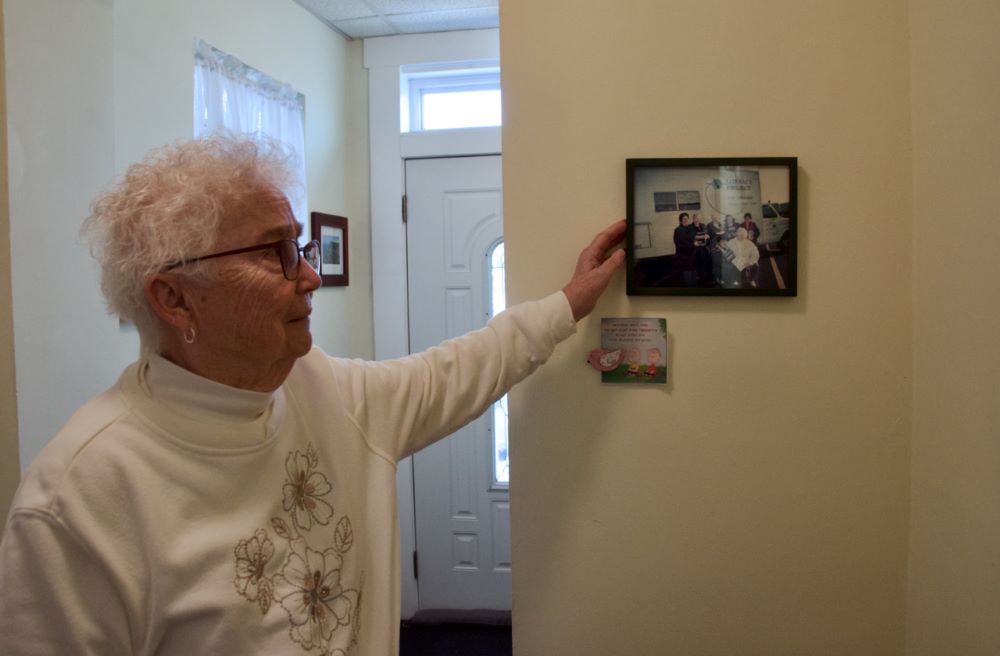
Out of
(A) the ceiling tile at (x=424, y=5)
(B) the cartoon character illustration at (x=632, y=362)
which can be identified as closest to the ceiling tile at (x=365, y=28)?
(A) the ceiling tile at (x=424, y=5)

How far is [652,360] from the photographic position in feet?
3.86

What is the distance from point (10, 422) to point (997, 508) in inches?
70.0

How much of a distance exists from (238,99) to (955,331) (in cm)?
214

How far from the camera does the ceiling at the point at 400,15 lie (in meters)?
2.69

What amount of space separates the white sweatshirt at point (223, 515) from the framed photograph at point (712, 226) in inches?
7.3

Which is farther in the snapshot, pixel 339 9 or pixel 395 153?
pixel 395 153

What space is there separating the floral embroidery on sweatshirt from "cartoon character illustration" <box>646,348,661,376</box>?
1.82 ft

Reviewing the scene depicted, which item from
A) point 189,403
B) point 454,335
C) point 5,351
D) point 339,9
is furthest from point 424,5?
point 189,403

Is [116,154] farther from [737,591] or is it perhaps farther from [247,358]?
[737,591]

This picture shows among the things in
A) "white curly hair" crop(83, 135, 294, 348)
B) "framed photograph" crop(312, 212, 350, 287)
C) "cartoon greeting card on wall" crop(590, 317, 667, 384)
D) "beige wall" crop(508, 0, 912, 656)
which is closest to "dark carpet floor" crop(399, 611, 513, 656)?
"framed photograph" crop(312, 212, 350, 287)

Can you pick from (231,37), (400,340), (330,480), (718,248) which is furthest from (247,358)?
(400,340)

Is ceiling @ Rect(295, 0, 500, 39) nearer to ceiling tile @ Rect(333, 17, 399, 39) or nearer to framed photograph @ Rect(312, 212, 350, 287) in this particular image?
ceiling tile @ Rect(333, 17, 399, 39)

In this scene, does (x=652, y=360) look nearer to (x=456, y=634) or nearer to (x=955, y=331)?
(x=955, y=331)

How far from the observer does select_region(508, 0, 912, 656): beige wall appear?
1.12 meters
